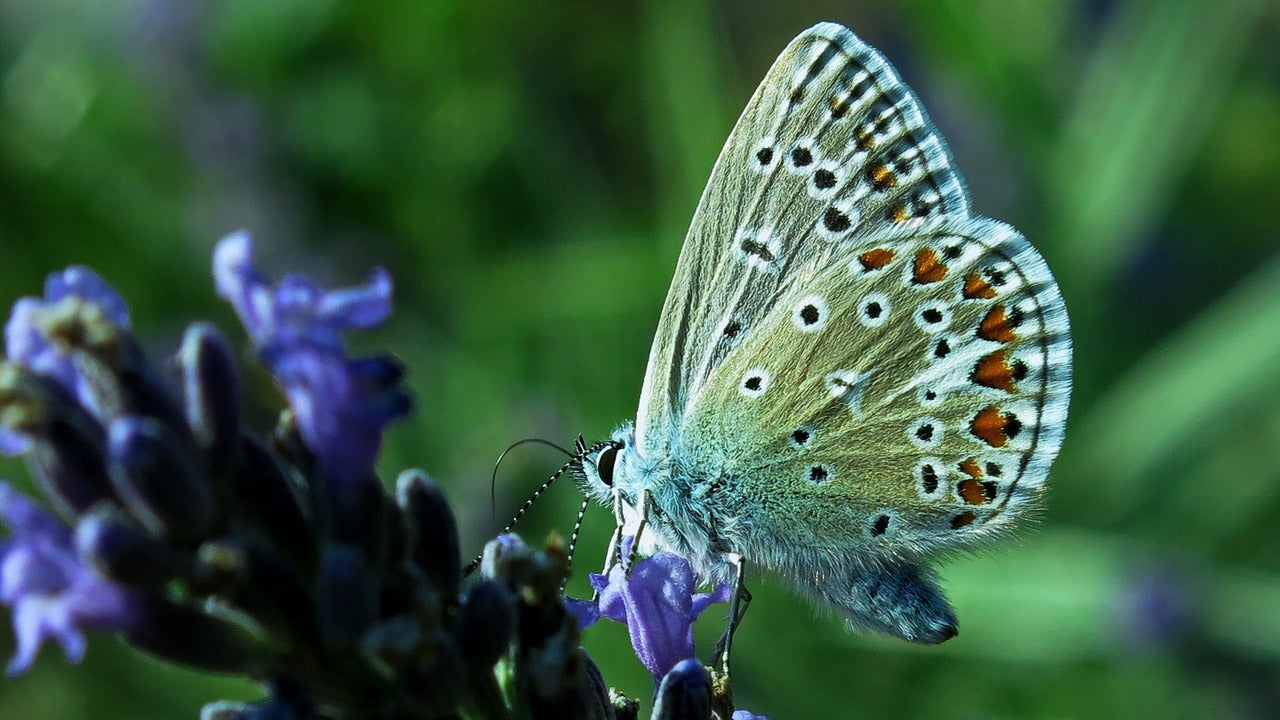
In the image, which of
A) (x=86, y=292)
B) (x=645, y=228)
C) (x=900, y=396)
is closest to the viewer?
(x=86, y=292)

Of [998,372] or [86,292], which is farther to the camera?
[998,372]

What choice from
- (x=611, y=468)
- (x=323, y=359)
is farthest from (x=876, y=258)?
(x=323, y=359)

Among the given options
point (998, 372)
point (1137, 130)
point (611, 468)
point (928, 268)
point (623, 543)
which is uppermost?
point (1137, 130)

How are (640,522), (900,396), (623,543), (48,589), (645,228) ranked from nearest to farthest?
(48,589) → (623,543) → (640,522) → (900,396) → (645,228)

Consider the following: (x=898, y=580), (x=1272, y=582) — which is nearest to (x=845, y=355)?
(x=898, y=580)

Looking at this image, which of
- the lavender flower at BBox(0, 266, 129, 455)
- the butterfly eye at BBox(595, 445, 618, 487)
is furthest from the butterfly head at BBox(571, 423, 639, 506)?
the lavender flower at BBox(0, 266, 129, 455)

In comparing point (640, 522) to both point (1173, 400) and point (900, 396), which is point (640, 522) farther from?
point (1173, 400)

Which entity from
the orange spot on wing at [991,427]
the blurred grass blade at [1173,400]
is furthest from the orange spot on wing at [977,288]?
the blurred grass blade at [1173,400]
